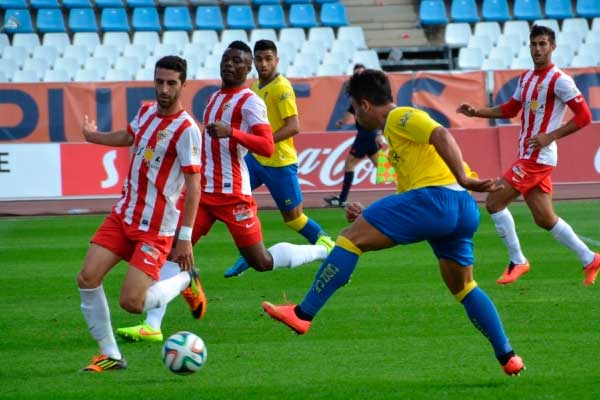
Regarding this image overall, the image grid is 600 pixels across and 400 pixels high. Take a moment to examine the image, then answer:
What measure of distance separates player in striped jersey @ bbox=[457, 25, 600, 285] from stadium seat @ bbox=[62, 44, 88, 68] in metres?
14.6

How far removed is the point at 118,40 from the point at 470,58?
7.18 m

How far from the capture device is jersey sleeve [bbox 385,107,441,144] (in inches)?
266

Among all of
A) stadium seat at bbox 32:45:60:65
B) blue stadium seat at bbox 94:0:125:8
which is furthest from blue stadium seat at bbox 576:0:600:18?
stadium seat at bbox 32:45:60:65

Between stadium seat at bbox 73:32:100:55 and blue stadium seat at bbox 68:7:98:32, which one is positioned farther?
blue stadium seat at bbox 68:7:98:32

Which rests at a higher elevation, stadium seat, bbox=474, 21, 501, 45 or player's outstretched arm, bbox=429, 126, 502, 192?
player's outstretched arm, bbox=429, 126, 502, 192

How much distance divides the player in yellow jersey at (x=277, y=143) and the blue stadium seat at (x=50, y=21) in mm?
14877

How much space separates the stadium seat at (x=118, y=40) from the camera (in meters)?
24.6

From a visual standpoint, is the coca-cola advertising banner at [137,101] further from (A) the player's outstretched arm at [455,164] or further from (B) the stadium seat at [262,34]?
(A) the player's outstretched arm at [455,164]

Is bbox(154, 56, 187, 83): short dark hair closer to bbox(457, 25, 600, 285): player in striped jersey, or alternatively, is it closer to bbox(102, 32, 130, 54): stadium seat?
bbox(457, 25, 600, 285): player in striped jersey

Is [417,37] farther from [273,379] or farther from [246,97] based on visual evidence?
[273,379]

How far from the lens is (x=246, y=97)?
30.7 feet

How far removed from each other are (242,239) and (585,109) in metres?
3.22

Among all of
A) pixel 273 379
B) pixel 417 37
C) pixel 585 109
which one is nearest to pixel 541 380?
pixel 273 379

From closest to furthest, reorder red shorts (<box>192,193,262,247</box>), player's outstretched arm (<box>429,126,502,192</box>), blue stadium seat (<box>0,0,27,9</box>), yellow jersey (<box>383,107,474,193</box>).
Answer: player's outstretched arm (<box>429,126,502,192</box>)
yellow jersey (<box>383,107,474,193</box>)
red shorts (<box>192,193,262,247</box>)
blue stadium seat (<box>0,0,27,9</box>)
